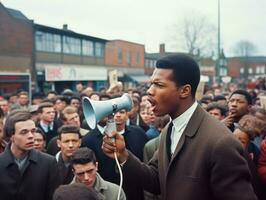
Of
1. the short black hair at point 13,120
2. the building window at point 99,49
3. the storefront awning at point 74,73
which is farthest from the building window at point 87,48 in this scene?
the short black hair at point 13,120

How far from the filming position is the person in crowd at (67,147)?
4250mm

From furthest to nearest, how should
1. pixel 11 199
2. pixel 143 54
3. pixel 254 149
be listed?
1. pixel 143 54
2. pixel 254 149
3. pixel 11 199

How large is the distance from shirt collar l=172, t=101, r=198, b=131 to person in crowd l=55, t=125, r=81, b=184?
2.35m

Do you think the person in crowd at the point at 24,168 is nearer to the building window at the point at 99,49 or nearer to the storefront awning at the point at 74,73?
the storefront awning at the point at 74,73

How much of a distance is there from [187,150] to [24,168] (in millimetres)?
2149

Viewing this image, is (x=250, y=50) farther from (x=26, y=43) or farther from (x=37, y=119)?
(x=37, y=119)

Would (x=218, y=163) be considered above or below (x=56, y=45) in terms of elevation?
below

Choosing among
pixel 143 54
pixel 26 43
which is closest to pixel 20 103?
pixel 26 43

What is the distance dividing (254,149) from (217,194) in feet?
6.84

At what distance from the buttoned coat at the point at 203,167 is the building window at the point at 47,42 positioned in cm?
2847

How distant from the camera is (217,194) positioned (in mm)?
1949

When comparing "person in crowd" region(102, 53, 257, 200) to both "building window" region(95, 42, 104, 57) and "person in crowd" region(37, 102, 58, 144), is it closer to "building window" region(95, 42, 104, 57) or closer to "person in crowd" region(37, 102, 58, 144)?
"person in crowd" region(37, 102, 58, 144)

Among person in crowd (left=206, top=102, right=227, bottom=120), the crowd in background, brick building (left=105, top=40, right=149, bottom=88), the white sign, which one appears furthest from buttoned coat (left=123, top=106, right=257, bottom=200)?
brick building (left=105, top=40, right=149, bottom=88)

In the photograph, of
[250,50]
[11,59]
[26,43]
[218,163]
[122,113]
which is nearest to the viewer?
[218,163]
